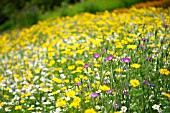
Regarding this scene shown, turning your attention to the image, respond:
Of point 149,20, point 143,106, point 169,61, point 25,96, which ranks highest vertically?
point 149,20

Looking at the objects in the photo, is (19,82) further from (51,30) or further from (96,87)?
(51,30)

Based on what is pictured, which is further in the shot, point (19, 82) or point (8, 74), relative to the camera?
point (8, 74)

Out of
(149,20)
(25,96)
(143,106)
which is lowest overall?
(25,96)

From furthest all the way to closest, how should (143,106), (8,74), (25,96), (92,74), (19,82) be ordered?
(8,74)
(19,82)
(25,96)
(92,74)
(143,106)

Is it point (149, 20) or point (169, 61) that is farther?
point (149, 20)

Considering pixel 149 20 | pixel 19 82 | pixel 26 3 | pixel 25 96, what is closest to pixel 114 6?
pixel 149 20

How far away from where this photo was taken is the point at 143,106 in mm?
2842

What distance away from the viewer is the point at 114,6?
11531 millimetres

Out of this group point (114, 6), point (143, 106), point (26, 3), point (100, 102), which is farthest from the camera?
point (26, 3)

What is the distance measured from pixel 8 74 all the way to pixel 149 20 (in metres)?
2.92

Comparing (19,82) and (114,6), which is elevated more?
(114,6)

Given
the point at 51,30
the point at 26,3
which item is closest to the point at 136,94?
the point at 51,30

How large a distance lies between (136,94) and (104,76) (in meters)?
0.79

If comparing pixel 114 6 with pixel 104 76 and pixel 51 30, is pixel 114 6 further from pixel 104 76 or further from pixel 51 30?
pixel 104 76
